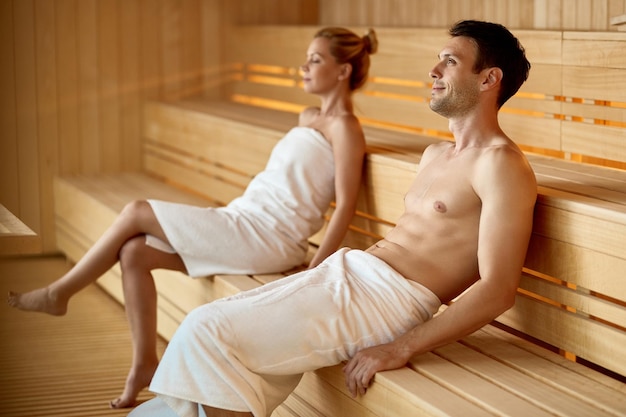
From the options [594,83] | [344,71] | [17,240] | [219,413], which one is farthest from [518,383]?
[344,71]

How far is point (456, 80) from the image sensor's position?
242 cm

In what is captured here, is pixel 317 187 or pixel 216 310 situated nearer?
pixel 216 310

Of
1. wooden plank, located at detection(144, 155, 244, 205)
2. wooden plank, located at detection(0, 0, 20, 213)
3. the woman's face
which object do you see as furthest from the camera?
wooden plank, located at detection(0, 0, 20, 213)

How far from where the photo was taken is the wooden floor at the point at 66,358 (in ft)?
10.6

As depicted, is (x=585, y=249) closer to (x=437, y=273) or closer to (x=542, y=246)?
(x=542, y=246)

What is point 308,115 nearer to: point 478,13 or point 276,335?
point 478,13

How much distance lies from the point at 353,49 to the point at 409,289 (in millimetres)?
1312

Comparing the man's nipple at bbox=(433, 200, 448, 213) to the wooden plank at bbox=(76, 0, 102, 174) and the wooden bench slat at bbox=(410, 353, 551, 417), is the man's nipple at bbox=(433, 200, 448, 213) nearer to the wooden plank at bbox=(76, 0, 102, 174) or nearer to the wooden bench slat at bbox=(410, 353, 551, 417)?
the wooden bench slat at bbox=(410, 353, 551, 417)

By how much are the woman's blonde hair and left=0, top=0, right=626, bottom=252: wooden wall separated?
1.45m

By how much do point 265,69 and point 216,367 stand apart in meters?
3.41

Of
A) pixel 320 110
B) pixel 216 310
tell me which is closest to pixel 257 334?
pixel 216 310

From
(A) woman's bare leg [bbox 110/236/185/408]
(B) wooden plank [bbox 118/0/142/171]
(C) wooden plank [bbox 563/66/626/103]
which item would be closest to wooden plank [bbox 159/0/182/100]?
(B) wooden plank [bbox 118/0/142/171]

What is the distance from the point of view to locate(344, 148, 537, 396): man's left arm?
223cm

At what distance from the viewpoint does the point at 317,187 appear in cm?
333
